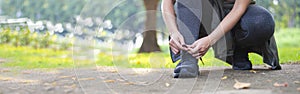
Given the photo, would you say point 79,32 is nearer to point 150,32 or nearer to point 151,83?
point 150,32

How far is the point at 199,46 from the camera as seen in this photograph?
6.06 ft

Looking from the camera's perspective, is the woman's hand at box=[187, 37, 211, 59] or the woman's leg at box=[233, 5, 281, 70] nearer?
the woman's hand at box=[187, 37, 211, 59]

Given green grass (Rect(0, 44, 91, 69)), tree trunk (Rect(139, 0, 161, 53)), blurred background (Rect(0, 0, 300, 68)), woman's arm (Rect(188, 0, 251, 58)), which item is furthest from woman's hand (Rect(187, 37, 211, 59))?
tree trunk (Rect(139, 0, 161, 53))

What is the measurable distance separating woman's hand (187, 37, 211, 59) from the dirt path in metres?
0.11

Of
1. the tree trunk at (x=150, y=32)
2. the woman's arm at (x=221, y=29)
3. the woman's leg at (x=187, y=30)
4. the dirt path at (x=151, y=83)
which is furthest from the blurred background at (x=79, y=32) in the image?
the woman's arm at (x=221, y=29)

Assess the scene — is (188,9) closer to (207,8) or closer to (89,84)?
(207,8)

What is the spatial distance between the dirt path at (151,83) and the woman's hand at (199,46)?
0.35 ft

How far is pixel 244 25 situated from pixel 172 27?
0.32 metres

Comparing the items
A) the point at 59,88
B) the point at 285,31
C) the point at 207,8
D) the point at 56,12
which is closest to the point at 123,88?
the point at 59,88

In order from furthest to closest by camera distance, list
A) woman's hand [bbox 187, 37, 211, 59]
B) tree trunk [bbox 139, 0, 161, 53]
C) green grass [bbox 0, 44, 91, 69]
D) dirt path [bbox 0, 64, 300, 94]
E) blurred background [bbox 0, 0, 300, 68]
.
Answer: tree trunk [bbox 139, 0, 161, 53]
blurred background [bbox 0, 0, 300, 68]
green grass [bbox 0, 44, 91, 69]
woman's hand [bbox 187, 37, 211, 59]
dirt path [bbox 0, 64, 300, 94]

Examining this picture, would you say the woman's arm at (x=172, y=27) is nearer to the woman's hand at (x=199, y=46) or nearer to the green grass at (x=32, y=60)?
the woman's hand at (x=199, y=46)

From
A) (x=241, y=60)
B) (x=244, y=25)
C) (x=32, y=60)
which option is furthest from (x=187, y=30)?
(x=32, y=60)

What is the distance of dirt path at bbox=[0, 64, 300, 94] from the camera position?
163 centimetres

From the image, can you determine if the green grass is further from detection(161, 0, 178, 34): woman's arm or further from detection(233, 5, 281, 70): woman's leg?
detection(233, 5, 281, 70): woman's leg
